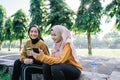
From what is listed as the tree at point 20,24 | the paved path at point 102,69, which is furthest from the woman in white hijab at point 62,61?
the tree at point 20,24

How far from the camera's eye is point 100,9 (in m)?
19.3

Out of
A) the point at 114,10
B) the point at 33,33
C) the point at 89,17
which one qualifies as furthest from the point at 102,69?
the point at 89,17

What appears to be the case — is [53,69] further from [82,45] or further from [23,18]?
[82,45]

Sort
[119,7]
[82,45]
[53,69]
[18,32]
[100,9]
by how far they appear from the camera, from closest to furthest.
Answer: [53,69]
[119,7]
[100,9]
[18,32]
[82,45]

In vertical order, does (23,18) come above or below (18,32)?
above

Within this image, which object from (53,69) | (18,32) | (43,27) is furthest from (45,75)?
(18,32)

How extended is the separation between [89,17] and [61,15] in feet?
10.4

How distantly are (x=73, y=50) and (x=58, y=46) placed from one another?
1.02ft

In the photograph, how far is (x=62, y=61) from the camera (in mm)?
3027

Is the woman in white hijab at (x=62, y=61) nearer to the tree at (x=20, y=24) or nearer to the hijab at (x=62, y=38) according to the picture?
the hijab at (x=62, y=38)

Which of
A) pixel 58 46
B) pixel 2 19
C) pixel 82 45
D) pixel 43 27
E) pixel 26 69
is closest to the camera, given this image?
pixel 58 46

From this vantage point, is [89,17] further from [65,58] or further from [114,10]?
[65,58]

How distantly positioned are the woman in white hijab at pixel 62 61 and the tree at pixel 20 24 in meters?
24.2

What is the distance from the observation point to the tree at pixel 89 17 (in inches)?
752
